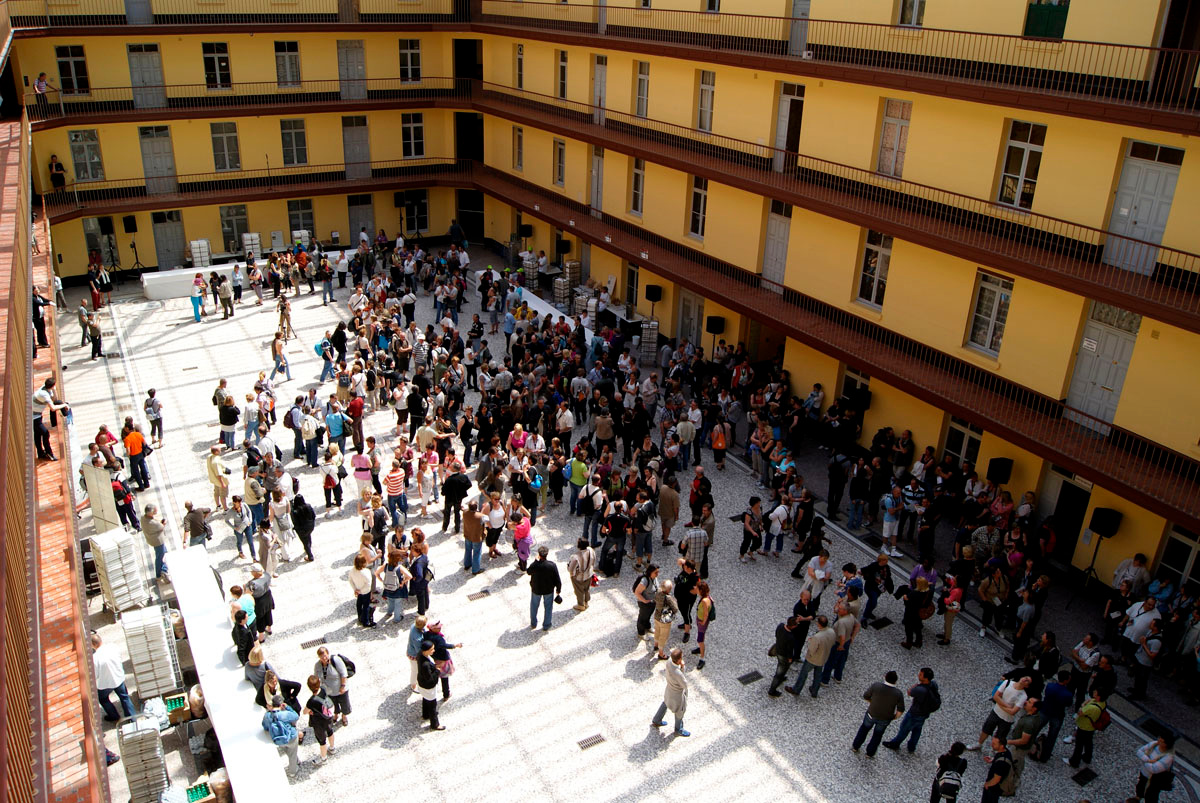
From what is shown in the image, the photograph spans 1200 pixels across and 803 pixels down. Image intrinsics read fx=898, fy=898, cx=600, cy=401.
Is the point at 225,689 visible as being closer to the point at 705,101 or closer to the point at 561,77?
the point at 705,101

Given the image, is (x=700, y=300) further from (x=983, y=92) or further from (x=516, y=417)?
(x=983, y=92)

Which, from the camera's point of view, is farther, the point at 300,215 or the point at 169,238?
the point at 300,215

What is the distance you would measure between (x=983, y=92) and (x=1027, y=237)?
2591 millimetres

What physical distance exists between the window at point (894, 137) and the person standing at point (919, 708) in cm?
1060

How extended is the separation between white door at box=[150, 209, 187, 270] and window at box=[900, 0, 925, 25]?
24.1 m

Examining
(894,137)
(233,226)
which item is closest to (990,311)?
(894,137)

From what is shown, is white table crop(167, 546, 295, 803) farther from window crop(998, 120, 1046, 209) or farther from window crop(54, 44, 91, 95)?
window crop(54, 44, 91, 95)

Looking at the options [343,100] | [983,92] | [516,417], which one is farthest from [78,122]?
[983,92]

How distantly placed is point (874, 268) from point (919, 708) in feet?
33.9

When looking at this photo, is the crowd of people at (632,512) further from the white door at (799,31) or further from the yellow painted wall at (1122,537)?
the white door at (799,31)

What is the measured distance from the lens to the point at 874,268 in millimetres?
19125

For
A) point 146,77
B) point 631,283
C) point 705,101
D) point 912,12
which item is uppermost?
point 912,12

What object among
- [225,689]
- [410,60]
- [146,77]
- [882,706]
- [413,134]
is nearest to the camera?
[882,706]

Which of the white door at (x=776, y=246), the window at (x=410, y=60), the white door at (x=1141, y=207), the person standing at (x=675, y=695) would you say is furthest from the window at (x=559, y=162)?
the person standing at (x=675, y=695)
